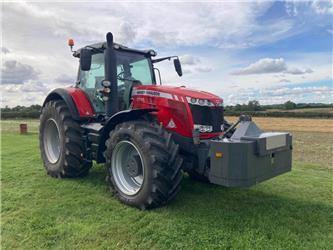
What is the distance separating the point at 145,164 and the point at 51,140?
3.41 metres

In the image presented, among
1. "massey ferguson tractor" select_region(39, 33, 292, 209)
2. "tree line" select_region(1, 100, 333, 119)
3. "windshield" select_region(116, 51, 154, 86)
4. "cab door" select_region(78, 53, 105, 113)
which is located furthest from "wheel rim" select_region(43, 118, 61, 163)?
"tree line" select_region(1, 100, 333, 119)

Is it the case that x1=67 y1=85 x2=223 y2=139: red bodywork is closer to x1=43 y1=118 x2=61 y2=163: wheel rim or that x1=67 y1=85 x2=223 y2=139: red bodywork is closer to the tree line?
x1=43 y1=118 x2=61 y2=163: wheel rim

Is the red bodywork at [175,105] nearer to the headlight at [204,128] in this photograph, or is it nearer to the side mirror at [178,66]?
the headlight at [204,128]

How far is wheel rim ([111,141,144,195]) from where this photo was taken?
4.71 metres

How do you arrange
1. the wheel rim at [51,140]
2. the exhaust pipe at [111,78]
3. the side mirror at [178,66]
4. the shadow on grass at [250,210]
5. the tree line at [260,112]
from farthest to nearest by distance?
the tree line at [260,112]
the wheel rim at [51,140]
the side mirror at [178,66]
the exhaust pipe at [111,78]
the shadow on grass at [250,210]

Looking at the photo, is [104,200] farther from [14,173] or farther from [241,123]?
[14,173]

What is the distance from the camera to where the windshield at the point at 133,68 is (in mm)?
5801

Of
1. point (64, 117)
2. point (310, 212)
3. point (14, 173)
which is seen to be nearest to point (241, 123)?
A: point (310, 212)

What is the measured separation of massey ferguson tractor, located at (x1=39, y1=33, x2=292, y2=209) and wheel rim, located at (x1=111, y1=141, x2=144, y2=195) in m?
0.01

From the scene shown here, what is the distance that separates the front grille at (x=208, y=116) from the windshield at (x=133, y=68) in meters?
1.56

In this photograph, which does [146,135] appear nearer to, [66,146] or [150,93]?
[150,93]

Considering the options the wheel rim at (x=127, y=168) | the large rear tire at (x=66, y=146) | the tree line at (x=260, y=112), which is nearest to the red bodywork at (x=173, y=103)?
the wheel rim at (x=127, y=168)

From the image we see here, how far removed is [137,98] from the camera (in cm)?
525

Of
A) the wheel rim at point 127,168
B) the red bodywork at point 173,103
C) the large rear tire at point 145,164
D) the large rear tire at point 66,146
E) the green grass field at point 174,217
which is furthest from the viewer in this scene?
the large rear tire at point 66,146
